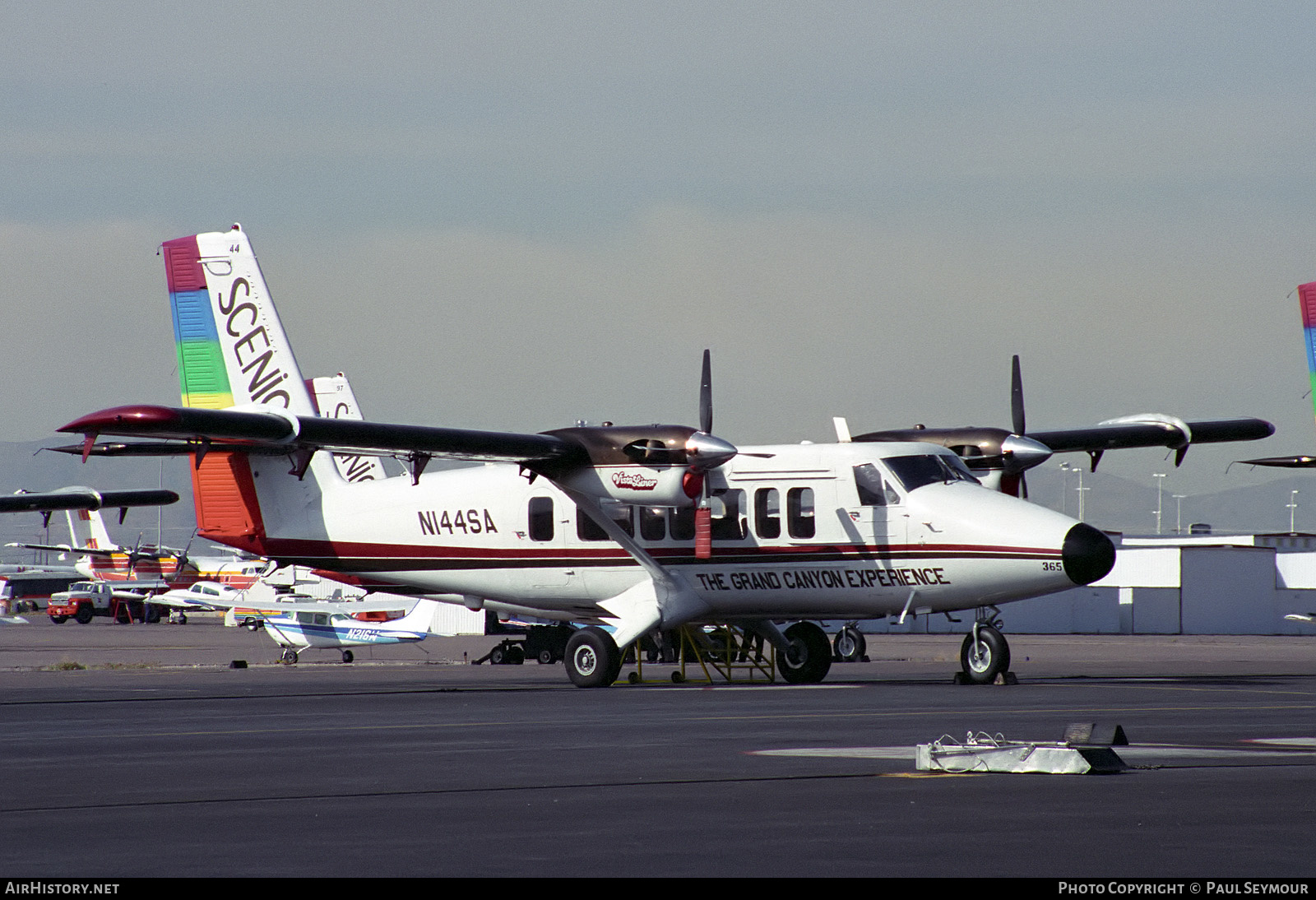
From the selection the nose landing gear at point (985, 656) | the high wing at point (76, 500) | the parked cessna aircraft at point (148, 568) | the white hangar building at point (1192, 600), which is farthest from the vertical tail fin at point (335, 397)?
the parked cessna aircraft at point (148, 568)

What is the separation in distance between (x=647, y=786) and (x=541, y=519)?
16105 mm

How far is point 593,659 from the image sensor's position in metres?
26.2

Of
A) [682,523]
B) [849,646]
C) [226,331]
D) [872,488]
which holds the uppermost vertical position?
[226,331]

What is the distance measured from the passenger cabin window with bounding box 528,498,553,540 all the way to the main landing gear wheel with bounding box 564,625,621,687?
6.51 ft

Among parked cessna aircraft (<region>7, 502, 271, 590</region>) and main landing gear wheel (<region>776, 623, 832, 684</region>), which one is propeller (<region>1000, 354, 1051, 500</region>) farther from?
parked cessna aircraft (<region>7, 502, 271, 590</region>)

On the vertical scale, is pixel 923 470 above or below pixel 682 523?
Result: above

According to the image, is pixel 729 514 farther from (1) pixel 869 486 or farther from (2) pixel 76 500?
(2) pixel 76 500

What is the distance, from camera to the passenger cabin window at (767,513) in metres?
25.8

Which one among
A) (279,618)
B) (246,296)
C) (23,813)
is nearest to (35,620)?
(279,618)

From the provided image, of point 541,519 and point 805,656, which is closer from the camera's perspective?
point 805,656

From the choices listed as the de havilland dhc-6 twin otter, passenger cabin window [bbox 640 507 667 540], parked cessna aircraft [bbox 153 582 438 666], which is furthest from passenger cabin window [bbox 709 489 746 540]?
parked cessna aircraft [bbox 153 582 438 666]

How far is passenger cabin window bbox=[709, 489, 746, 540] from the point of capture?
1024 inches

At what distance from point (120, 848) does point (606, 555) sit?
18652 mm

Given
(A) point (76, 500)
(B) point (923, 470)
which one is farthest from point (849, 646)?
(A) point (76, 500)
